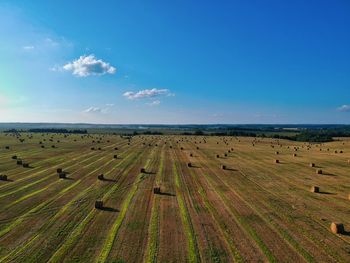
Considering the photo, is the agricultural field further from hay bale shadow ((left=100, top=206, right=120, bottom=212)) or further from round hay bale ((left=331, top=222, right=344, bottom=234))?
round hay bale ((left=331, top=222, right=344, bottom=234))

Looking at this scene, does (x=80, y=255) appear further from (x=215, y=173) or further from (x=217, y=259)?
(x=215, y=173)

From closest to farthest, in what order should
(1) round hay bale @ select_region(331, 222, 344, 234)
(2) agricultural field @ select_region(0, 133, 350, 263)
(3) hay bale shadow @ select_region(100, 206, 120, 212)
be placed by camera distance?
(2) agricultural field @ select_region(0, 133, 350, 263)
(1) round hay bale @ select_region(331, 222, 344, 234)
(3) hay bale shadow @ select_region(100, 206, 120, 212)

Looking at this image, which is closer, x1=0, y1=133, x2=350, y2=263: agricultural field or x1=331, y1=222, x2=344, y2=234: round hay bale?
x1=0, y1=133, x2=350, y2=263: agricultural field

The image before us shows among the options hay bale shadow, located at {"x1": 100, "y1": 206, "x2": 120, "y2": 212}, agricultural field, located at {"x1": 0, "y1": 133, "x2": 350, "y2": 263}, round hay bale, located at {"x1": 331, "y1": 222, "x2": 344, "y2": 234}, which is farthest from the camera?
hay bale shadow, located at {"x1": 100, "y1": 206, "x2": 120, "y2": 212}

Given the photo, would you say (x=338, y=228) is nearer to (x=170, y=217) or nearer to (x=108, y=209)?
Result: (x=170, y=217)

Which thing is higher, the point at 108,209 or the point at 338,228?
the point at 338,228

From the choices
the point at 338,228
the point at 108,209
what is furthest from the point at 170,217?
the point at 338,228

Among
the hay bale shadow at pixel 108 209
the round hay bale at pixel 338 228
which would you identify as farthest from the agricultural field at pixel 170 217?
the round hay bale at pixel 338 228

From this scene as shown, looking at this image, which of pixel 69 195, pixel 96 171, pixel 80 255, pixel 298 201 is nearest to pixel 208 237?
pixel 80 255

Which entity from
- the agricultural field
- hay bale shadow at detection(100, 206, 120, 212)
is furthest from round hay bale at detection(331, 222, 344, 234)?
hay bale shadow at detection(100, 206, 120, 212)

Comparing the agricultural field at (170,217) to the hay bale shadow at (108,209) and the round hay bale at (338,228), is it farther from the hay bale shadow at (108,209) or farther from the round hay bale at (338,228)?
the round hay bale at (338,228)

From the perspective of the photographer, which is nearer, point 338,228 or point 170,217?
point 338,228
